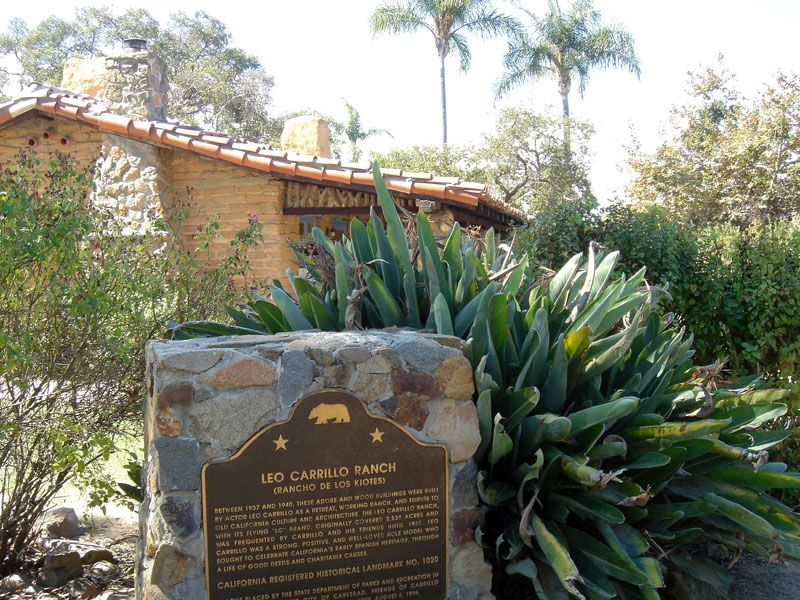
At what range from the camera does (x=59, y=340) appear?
12.8ft

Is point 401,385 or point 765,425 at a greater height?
point 401,385

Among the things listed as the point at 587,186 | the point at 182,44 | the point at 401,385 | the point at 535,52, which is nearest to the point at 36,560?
the point at 401,385

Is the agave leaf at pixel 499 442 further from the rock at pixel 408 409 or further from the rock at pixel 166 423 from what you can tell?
the rock at pixel 166 423

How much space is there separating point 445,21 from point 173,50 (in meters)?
12.7

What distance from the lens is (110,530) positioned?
4621 mm

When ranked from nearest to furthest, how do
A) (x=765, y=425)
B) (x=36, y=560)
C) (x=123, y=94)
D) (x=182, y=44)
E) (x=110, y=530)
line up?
(x=36, y=560)
(x=110, y=530)
(x=765, y=425)
(x=123, y=94)
(x=182, y=44)

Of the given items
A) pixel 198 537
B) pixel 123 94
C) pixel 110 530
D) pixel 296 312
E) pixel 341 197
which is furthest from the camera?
pixel 123 94

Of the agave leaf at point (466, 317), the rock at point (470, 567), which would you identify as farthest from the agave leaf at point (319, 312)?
the rock at point (470, 567)

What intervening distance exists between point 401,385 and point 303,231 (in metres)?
6.58

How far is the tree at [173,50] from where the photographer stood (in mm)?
27078

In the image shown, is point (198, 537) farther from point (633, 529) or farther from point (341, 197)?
point (341, 197)

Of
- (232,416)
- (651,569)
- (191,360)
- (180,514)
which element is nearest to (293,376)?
(232,416)

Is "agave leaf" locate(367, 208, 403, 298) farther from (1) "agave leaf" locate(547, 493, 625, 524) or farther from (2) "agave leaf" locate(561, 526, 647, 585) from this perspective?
(2) "agave leaf" locate(561, 526, 647, 585)

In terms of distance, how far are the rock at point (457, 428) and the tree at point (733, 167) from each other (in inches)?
488
